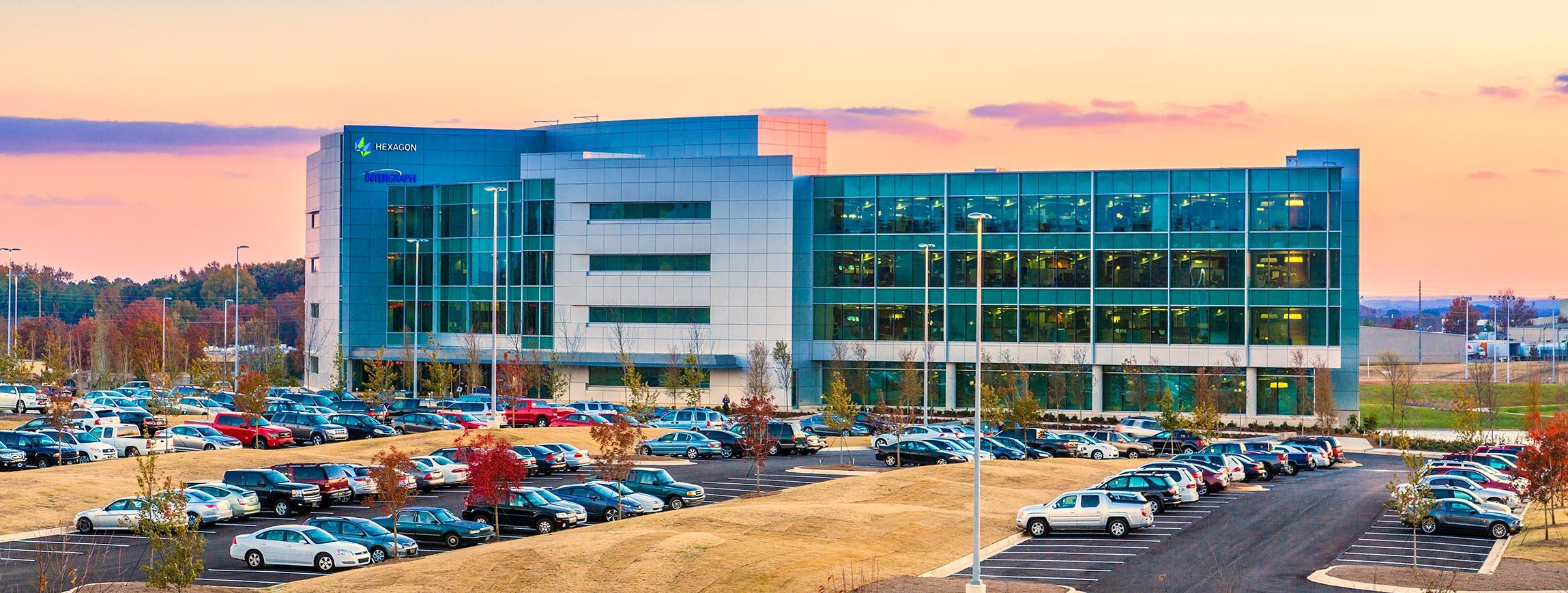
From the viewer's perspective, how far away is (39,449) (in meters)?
59.9

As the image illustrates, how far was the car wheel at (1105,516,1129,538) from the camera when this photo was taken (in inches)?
1747

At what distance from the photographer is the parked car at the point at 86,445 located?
200ft

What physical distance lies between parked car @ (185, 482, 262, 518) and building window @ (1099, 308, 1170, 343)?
211ft

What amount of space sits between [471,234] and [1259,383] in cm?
5742

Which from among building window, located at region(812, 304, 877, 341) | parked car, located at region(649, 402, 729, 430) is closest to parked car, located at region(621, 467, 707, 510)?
parked car, located at region(649, 402, 729, 430)

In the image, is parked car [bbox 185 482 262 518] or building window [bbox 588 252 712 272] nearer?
parked car [bbox 185 482 262 518]

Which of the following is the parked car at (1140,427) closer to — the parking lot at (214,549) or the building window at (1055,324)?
the building window at (1055,324)

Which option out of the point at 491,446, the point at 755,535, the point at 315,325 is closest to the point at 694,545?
the point at 755,535

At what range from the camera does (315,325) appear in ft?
398

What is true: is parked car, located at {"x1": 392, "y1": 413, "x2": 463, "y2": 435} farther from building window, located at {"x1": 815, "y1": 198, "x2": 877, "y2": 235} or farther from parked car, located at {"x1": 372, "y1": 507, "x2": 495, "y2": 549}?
building window, located at {"x1": 815, "y1": 198, "x2": 877, "y2": 235}

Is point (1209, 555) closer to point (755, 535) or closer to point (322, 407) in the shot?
point (755, 535)

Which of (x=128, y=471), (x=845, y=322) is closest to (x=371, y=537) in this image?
(x=128, y=471)

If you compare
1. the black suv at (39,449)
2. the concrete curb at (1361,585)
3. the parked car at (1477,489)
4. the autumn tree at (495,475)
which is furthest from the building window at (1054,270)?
the concrete curb at (1361,585)

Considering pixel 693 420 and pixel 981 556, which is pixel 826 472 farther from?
pixel 981 556
